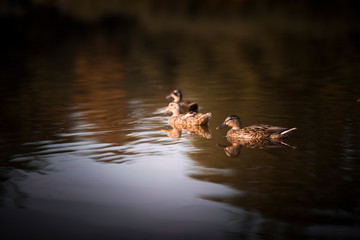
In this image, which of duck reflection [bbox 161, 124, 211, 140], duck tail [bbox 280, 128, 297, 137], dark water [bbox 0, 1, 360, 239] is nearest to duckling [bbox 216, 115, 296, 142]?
duck tail [bbox 280, 128, 297, 137]

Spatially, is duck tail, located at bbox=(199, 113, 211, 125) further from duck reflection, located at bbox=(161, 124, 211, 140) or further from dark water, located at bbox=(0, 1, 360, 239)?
dark water, located at bbox=(0, 1, 360, 239)

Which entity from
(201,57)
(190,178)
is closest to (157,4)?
(201,57)

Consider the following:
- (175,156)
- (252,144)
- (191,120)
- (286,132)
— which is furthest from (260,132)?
(191,120)

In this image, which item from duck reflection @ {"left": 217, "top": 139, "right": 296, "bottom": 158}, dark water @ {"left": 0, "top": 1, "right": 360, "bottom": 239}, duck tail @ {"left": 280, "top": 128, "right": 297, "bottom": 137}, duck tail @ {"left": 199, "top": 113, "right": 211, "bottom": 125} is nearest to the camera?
dark water @ {"left": 0, "top": 1, "right": 360, "bottom": 239}

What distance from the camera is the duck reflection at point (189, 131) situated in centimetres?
1211

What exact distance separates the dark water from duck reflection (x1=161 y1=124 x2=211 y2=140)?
0.29ft

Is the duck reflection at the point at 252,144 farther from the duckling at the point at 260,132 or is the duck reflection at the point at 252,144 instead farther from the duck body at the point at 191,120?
the duck body at the point at 191,120

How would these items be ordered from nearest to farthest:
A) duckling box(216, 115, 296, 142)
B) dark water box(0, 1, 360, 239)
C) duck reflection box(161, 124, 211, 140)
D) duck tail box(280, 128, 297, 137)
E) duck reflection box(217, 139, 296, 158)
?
dark water box(0, 1, 360, 239) → duck reflection box(217, 139, 296, 158) → duck tail box(280, 128, 297, 137) → duckling box(216, 115, 296, 142) → duck reflection box(161, 124, 211, 140)

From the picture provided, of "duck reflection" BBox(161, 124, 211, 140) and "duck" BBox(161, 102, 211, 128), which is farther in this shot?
"duck" BBox(161, 102, 211, 128)

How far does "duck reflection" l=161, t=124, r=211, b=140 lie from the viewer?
12.1 metres

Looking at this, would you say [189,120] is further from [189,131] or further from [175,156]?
[175,156]

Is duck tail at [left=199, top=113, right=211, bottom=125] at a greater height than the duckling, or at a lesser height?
greater

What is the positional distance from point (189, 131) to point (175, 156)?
239cm

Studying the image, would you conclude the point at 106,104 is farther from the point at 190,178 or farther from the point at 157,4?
the point at 157,4
